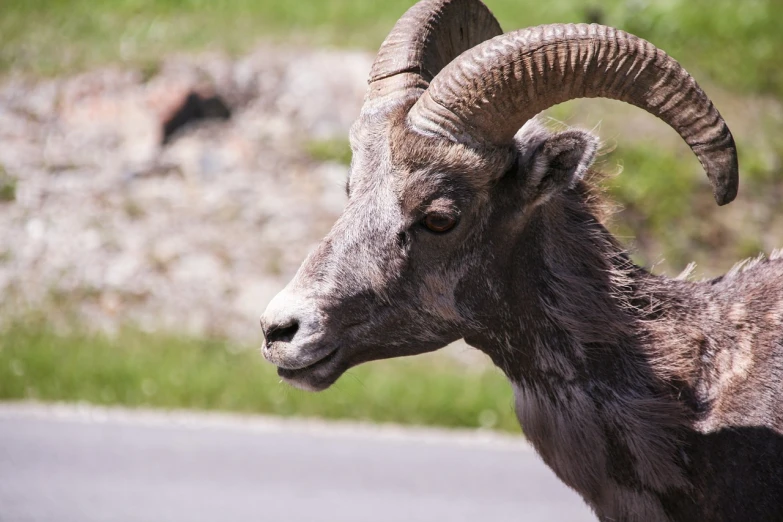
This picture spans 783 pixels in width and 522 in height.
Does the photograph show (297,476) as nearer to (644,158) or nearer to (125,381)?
(125,381)

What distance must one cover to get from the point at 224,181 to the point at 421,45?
30.9ft

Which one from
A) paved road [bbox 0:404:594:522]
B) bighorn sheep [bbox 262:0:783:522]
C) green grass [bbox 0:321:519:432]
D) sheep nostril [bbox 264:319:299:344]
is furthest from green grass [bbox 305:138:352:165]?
sheep nostril [bbox 264:319:299:344]

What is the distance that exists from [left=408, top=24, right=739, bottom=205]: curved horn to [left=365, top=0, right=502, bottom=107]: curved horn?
514 millimetres

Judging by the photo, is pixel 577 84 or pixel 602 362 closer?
pixel 577 84

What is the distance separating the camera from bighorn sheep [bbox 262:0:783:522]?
3.75 meters

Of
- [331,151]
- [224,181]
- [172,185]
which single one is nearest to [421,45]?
[331,151]

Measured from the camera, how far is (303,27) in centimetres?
1606

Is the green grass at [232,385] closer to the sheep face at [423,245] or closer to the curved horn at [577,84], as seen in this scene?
the sheep face at [423,245]

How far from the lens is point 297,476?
796cm

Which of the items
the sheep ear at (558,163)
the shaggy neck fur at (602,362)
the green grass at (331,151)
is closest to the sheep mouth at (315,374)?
the shaggy neck fur at (602,362)

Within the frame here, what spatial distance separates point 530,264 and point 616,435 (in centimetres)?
76

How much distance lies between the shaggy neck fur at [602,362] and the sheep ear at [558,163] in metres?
0.12

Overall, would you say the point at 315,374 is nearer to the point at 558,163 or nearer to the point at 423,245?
the point at 423,245

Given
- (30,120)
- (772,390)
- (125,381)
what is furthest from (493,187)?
(30,120)
